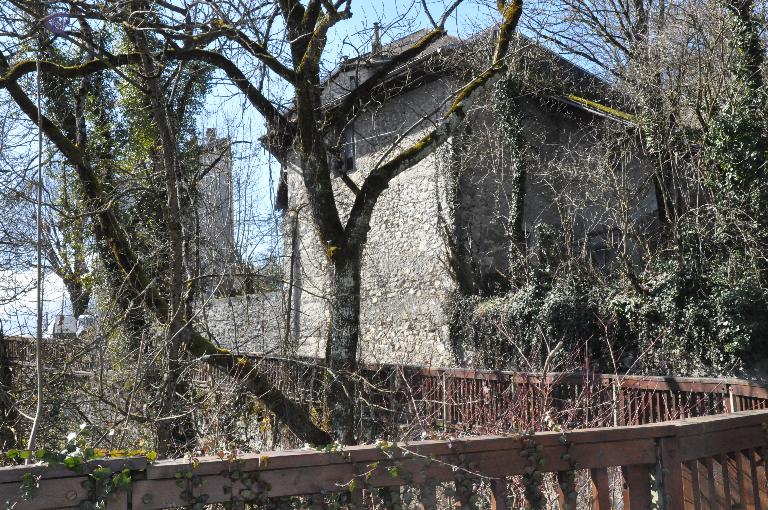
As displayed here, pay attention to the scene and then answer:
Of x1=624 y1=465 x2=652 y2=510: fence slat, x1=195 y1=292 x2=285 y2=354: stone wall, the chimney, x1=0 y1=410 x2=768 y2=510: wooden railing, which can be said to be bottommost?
x1=624 y1=465 x2=652 y2=510: fence slat

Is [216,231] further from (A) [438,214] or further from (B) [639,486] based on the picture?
(B) [639,486]

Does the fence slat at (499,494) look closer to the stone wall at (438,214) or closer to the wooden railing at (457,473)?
the wooden railing at (457,473)

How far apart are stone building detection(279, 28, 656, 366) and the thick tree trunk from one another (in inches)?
291

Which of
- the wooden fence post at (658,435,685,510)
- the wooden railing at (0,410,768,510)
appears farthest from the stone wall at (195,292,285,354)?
the wooden fence post at (658,435,685,510)

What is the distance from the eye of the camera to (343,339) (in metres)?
6.38

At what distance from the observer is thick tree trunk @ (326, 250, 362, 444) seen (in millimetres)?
6312

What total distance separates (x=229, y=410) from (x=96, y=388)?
1143 millimetres

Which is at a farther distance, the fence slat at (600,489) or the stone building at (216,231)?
the stone building at (216,231)

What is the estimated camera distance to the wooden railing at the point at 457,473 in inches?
89.3

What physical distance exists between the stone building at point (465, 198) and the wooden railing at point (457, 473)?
34.4 ft

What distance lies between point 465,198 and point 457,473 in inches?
485

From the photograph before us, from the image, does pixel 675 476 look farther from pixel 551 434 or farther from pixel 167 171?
pixel 167 171

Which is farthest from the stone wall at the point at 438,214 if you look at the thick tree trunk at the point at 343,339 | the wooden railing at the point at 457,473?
the wooden railing at the point at 457,473

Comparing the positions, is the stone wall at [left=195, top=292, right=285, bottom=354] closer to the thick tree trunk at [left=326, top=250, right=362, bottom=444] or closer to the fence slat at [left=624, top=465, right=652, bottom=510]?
the thick tree trunk at [left=326, top=250, right=362, bottom=444]
